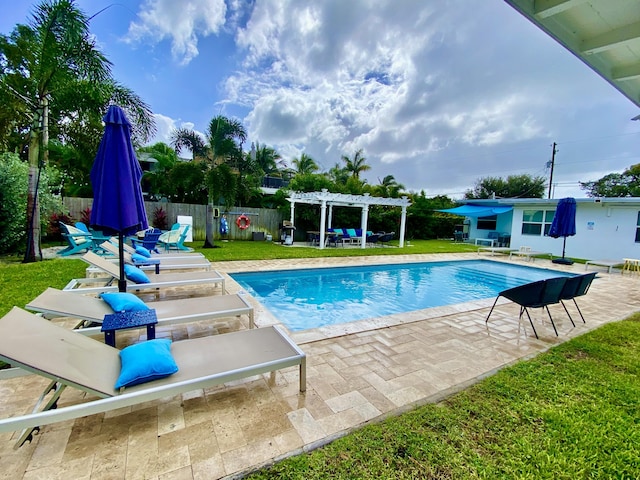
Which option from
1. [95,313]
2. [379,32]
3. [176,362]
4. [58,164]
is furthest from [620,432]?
[58,164]

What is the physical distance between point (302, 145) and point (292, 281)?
2165cm

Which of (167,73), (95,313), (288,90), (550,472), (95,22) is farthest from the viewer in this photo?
(288,90)

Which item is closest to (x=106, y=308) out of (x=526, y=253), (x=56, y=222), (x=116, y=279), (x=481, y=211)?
(x=116, y=279)

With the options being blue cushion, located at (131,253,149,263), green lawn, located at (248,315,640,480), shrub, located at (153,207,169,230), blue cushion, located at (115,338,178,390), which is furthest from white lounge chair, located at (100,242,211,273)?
shrub, located at (153,207,169,230)

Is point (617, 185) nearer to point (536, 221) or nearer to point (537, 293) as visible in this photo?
point (536, 221)

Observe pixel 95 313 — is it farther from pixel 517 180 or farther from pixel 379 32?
pixel 517 180

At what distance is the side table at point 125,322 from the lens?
3.01m

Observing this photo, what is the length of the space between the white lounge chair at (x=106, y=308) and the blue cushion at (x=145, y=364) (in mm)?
852

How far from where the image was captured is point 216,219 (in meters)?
16.7

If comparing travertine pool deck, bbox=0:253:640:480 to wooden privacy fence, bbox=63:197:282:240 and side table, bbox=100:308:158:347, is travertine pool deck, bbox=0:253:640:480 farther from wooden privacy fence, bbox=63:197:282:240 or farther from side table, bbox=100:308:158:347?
wooden privacy fence, bbox=63:197:282:240

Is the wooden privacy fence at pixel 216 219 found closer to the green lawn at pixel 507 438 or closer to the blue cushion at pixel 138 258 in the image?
the blue cushion at pixel 138 258

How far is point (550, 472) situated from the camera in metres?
2.09

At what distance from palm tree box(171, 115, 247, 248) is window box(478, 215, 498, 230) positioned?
67.4 ft

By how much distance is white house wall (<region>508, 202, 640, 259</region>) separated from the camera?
13883 millimetres
